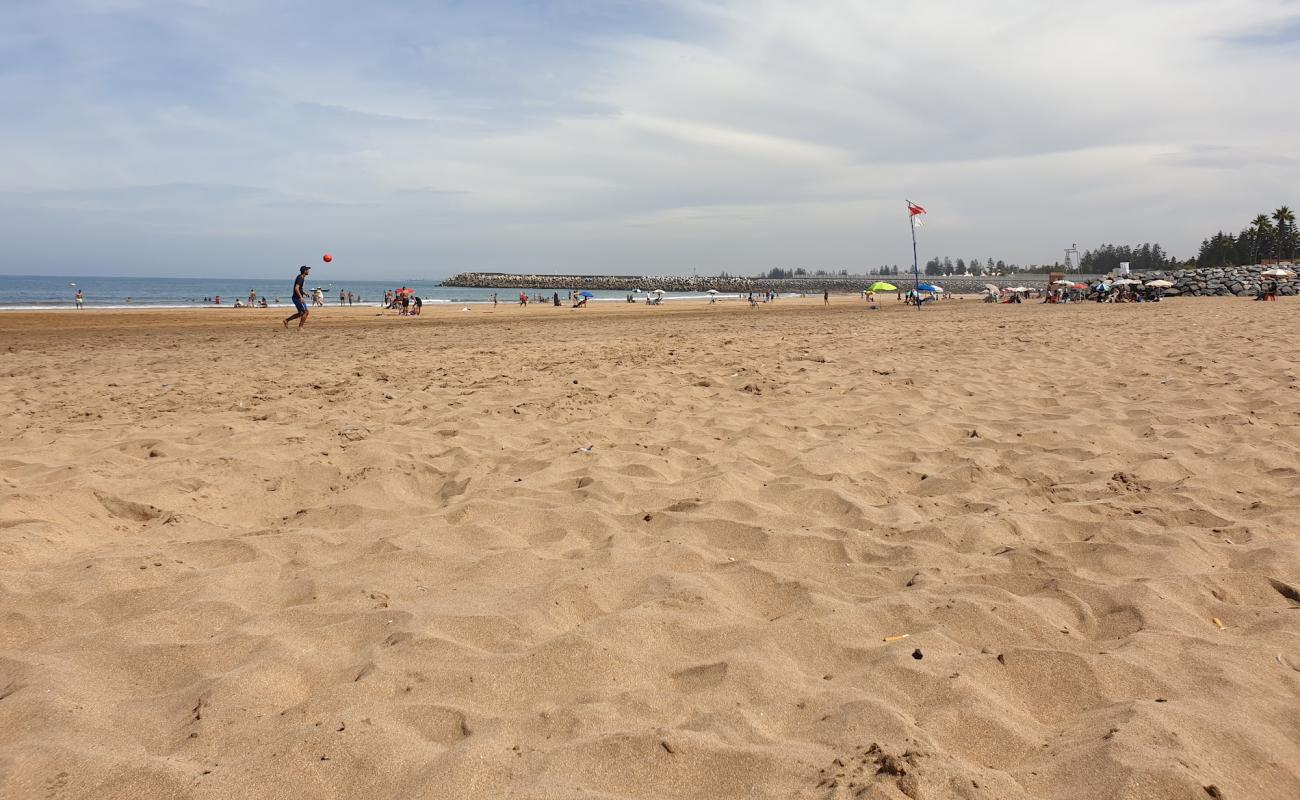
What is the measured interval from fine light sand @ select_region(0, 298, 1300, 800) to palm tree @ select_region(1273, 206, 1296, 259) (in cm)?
10183

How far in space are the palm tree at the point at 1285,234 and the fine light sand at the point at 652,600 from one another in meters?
102

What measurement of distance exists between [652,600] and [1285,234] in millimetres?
109041

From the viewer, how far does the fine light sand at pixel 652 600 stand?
1976mm

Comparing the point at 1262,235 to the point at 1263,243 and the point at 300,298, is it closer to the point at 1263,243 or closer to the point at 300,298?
the point at 1263,243

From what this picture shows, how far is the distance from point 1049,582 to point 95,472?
5102mm

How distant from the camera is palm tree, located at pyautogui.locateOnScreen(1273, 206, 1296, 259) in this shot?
83250 millimetres

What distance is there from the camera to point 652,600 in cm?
293

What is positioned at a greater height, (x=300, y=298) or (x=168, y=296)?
(x=168, y=296)

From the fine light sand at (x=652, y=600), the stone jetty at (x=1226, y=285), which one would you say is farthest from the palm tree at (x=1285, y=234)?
the fine light sand at (x=652, y=600)

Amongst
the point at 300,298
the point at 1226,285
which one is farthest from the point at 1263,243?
the point at 300,298

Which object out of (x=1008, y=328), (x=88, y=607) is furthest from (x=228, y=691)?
(x=1008, y=328)

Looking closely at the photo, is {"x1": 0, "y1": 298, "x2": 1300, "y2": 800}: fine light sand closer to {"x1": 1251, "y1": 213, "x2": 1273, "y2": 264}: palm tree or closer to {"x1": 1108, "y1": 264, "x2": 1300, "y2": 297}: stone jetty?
{"x1": 1108, "y1": 264, "x2": 1300, "y2": 297}: stone jetty

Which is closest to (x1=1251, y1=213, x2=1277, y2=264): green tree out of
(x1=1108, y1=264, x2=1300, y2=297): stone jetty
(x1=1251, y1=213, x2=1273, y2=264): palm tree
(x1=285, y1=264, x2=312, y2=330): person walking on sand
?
(x1=1251, y1=213, x2=1273, y2=264): palm tree

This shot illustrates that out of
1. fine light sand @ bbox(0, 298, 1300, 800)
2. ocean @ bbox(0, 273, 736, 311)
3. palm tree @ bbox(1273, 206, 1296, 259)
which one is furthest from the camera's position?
palm tree @ bbox(1273, 206, 1296, 259)
